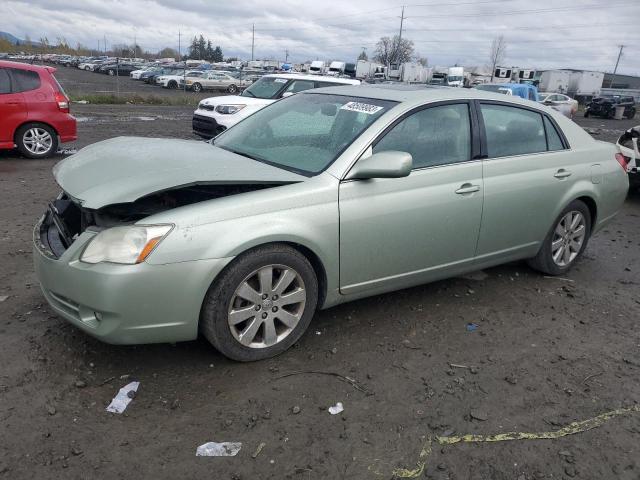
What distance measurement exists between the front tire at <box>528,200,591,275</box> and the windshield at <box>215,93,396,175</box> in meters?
2.09

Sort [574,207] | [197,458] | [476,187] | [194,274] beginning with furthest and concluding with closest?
[574,207] < [476,187] < [194,274] < [197,458]

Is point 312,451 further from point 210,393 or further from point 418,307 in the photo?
point 418,307

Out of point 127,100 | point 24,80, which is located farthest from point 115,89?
point 24,80

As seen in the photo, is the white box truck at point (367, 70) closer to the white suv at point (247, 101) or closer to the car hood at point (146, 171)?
the white suv at point (247, 101)

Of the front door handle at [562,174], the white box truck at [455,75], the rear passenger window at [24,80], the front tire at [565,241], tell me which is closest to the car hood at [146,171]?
the front door handle at [562,174]

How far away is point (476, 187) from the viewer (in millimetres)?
4023

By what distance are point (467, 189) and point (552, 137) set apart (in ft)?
4.32

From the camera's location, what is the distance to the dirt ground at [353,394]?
99.7 inches

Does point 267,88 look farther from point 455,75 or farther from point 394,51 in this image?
point 394,51

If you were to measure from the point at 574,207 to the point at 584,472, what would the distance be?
2901 millimetres

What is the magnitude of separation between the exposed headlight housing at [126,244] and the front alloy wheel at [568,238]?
358cm

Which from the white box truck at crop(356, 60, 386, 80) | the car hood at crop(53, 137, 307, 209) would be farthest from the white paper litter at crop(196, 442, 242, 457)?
the white box truck at crop(356, 60, 386, 80)

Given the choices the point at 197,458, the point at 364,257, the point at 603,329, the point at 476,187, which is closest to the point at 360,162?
the point at 364,257

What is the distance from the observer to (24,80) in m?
9.28
